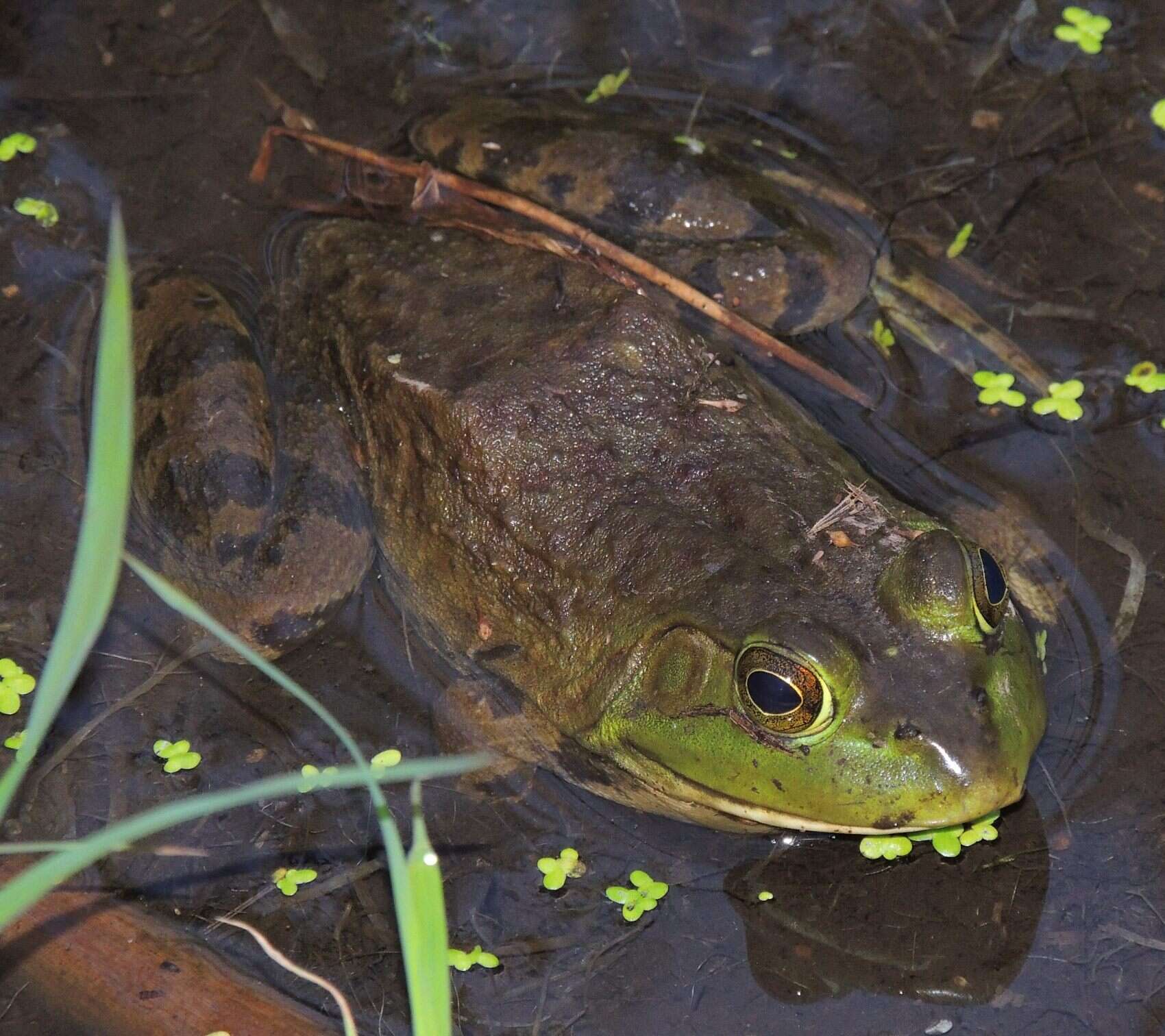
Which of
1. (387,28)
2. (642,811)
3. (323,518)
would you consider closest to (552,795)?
(642,811)

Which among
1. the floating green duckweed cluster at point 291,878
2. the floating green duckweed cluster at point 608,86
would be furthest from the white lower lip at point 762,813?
the floating green duckweed cluster at point 608,86

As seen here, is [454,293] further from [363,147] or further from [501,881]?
[501,881]

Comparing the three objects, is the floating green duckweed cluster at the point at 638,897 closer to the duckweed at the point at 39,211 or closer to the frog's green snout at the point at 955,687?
the frog's green snout at the point at 955,687

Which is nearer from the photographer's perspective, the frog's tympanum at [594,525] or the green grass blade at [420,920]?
the green grass blade at [420,920]

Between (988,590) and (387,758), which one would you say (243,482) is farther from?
(988,590)

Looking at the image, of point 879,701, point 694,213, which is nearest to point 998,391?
point 694,213

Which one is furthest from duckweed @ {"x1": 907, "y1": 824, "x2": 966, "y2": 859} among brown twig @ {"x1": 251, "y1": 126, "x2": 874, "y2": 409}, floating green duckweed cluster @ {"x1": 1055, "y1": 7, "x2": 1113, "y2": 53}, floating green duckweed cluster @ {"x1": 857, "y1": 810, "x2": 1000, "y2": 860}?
floating green duckweed cluster @ {"x1": 1055, "y1": 7, "x2": 1113, "y2": 53}

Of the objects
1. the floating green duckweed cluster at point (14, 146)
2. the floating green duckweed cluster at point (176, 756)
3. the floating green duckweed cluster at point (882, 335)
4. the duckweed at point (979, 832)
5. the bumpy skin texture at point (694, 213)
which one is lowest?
the duckweed at point (979, 832)
